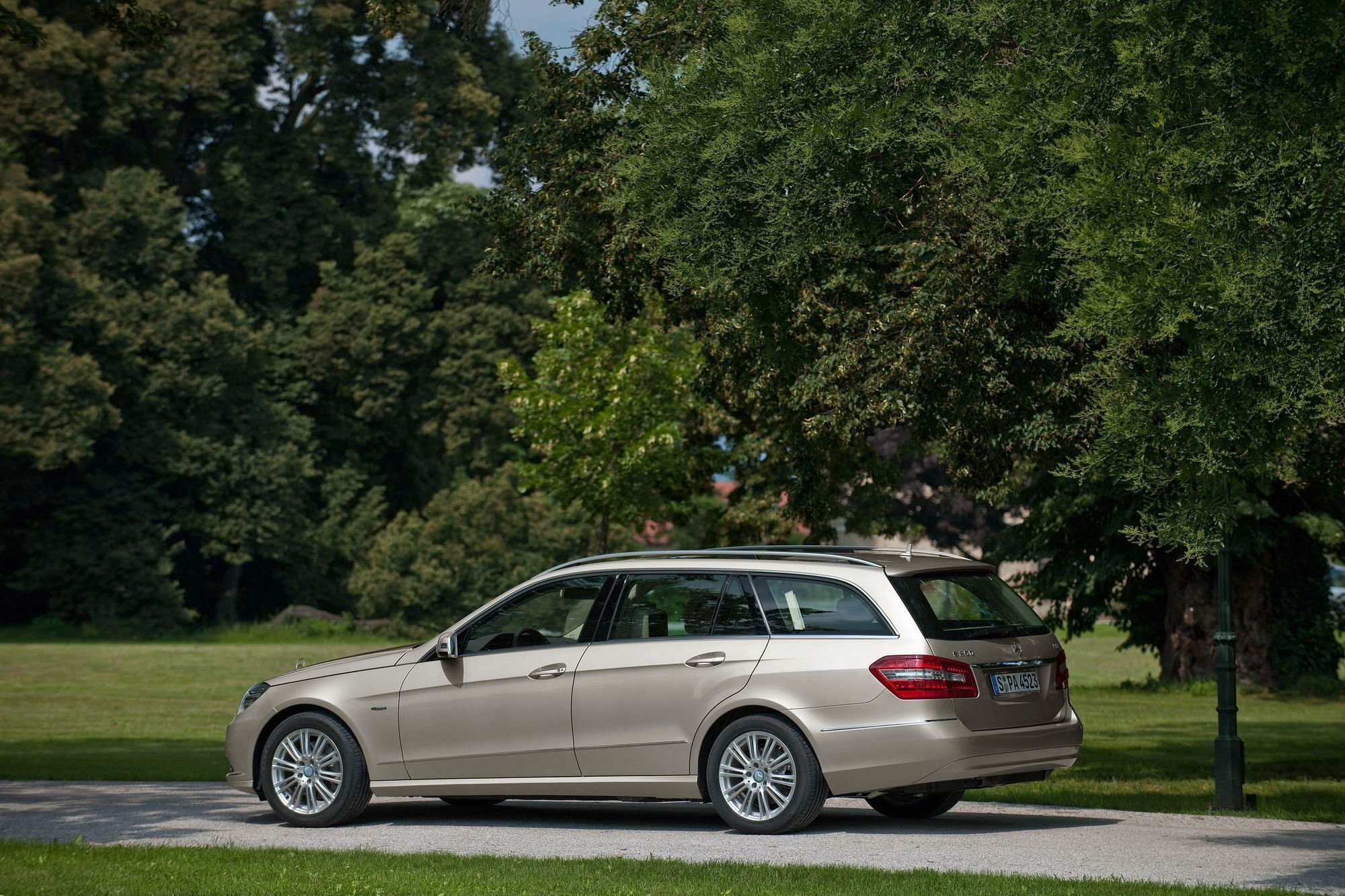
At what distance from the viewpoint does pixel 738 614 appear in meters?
10.3

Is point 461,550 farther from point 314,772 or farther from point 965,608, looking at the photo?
point 965,608

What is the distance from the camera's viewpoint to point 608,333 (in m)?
33.7

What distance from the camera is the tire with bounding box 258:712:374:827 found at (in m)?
10.9

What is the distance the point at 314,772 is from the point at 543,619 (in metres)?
1.80

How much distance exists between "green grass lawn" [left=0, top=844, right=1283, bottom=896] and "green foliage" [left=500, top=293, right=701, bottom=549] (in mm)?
22723

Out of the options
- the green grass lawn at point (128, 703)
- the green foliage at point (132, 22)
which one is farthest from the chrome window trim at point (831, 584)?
the green foliage at point (132, 22)

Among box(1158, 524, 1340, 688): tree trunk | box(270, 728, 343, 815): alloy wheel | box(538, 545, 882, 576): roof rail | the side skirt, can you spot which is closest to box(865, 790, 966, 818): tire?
the side skirt

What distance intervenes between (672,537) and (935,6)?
63036 millimetres

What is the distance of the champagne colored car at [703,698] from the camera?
9.72 meters

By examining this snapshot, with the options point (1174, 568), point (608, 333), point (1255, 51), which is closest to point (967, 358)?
point (1255, 51)

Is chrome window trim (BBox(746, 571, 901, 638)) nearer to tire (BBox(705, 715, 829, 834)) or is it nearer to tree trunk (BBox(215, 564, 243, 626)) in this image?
tire (BBox(705, 715, 829, 834))

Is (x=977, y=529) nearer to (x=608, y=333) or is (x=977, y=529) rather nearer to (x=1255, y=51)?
(x=608, y=333)

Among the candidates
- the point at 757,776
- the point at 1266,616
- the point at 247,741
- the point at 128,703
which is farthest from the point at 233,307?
the point at 757,776

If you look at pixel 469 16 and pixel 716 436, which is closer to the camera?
pixel 469 16
